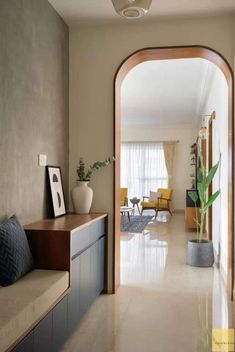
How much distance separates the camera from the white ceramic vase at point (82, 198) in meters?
3.47

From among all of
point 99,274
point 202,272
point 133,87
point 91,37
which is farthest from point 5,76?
point 133,87

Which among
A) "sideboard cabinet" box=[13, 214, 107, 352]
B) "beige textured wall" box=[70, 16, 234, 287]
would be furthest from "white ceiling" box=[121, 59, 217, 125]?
"sideboard cabinet" box=[13, 214, 107, 352]

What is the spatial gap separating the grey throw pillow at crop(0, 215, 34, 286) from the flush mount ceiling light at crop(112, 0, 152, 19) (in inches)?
68.7

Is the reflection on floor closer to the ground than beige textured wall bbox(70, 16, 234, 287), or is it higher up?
closer to the ground

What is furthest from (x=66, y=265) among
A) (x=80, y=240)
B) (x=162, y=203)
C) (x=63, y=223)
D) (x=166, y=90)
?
(x=162, y=203)

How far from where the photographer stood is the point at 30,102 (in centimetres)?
282

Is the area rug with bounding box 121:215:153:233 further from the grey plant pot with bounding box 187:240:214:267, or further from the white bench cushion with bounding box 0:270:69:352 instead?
the white bench cushion with bounding box 0:270:69:352

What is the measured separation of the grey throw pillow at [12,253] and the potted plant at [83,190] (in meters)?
1.14

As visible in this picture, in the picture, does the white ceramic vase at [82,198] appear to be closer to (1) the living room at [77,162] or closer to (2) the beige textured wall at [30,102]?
(1) the living room at [77,162]

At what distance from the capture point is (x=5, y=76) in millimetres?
2414

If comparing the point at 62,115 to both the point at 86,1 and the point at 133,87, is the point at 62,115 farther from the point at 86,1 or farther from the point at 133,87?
the point at 133,87

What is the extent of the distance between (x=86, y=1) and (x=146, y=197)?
794cm

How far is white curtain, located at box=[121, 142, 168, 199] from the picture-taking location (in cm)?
1109

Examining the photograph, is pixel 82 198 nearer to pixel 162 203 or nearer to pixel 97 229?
pixel 97 229
